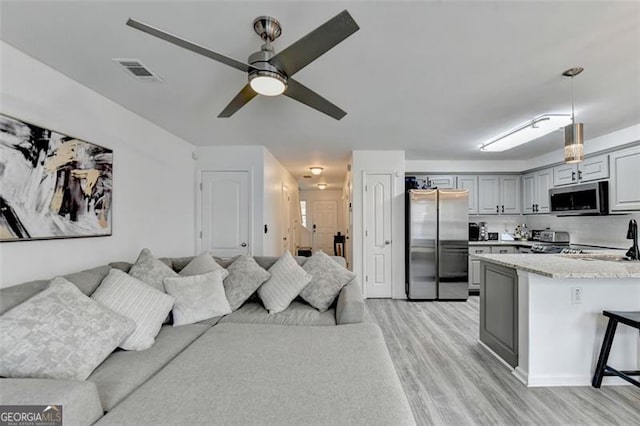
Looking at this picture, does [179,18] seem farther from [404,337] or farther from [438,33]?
[404,337]

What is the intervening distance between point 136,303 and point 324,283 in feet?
4.67

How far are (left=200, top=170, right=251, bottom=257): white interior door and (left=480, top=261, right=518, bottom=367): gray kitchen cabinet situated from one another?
312cm

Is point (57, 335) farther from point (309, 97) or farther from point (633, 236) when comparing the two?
point (633, 236)

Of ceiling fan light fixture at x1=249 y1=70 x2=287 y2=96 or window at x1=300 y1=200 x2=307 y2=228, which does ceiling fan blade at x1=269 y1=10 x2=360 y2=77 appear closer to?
ceiling fan light fixture at x1=249 y1=70 x2=287 y2=96

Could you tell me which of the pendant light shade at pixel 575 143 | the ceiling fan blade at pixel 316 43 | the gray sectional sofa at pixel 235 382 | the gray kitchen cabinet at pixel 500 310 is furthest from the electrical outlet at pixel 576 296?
the ceiling fan blade at pixel 316 43

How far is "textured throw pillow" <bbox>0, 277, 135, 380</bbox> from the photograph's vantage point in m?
1.30

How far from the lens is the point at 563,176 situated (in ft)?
14.5

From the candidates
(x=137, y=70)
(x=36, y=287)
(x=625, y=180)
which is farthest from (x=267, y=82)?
(x=625, y=180)

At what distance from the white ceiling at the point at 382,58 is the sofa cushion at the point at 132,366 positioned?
191 cm

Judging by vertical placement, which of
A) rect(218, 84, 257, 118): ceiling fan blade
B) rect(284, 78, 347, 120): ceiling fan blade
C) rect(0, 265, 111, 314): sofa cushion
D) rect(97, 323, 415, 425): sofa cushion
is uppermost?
rect(218, 84, 257, 118): ceiling fan blade

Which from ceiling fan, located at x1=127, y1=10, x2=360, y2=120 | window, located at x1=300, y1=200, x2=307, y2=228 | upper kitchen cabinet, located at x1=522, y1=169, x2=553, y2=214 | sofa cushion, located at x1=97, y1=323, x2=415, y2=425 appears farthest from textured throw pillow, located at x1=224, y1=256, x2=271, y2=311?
window, located at x1=300, y1=200, x2=307, y2=228

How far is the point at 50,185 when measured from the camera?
209 centimetres

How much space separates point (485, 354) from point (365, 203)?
2615 mm

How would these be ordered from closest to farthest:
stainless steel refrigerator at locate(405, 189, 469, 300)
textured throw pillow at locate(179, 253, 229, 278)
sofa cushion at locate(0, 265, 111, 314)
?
sofa cushion at locate(0, 265, 111, 314) < textured throw pillow at locate(179, 253, 229, 278) < stainless steel refrigerator at locate(405, 189, 469, 300)
